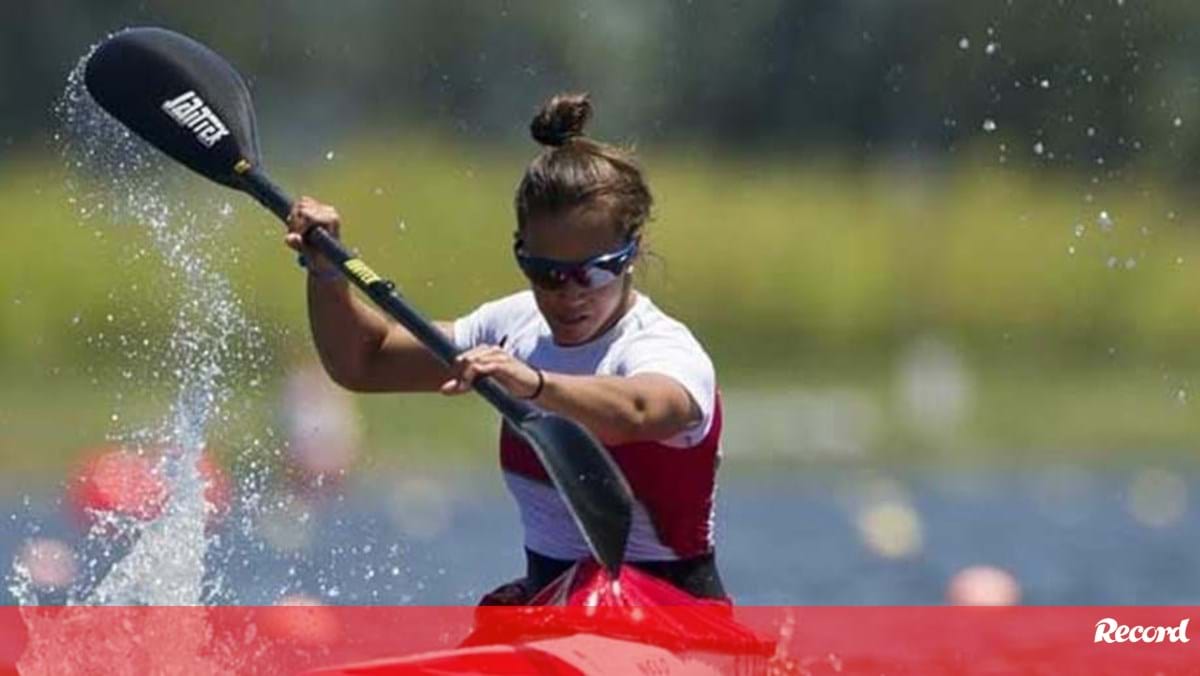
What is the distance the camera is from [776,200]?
15.5 m

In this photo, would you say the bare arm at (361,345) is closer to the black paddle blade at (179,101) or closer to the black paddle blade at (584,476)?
the black paddle blade at (179,101)

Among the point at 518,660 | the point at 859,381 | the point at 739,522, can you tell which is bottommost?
the point at 518,660

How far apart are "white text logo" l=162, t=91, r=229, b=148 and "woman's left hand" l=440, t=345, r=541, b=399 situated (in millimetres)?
925

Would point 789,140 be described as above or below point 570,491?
above

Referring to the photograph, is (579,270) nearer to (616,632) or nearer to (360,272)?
(360,272)

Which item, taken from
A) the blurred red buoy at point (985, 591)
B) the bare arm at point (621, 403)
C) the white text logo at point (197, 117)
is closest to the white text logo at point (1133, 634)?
the blurred red buoy at point (985, 591)

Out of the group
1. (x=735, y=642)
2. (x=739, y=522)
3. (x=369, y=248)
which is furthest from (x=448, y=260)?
(x=735, y=642)

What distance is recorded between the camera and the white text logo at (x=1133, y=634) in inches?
298

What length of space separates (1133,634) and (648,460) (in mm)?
1954

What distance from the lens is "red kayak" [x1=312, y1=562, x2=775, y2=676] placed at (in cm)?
579

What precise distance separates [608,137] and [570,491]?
375 inches

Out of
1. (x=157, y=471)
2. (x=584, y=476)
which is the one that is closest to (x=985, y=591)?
(x=157, y=471)

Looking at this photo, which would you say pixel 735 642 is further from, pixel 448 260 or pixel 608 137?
pixel 608 137

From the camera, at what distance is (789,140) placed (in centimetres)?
1532
